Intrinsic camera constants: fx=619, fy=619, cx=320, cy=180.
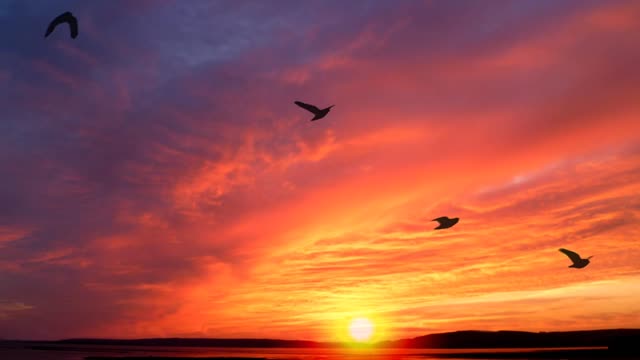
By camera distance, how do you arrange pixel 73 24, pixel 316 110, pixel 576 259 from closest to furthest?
pixel 73 24
pixel 316 110
pixel 576 259

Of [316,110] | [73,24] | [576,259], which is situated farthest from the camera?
[576,259]

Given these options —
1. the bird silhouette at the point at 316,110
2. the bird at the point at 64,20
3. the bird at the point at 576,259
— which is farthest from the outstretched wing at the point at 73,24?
the bird at the point at 576,259

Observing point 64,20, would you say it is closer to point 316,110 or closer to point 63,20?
Result: point 63,20

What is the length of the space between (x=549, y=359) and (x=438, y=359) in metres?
16.5

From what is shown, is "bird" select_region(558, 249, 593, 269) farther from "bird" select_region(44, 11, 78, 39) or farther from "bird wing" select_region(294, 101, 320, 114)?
"bird" select_region(44, 11, 78, 39)

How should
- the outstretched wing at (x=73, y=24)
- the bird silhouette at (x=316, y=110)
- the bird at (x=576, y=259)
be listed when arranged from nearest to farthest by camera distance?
the outstretched wing at (x=73, y=24) → the bird silhouette at (x=316, y=110) → the bird at (x=576, y=259)

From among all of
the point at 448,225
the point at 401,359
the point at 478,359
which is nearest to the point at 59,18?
the point at 448,225

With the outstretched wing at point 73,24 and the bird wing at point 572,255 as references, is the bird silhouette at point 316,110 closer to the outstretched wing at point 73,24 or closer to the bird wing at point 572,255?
the outstretched wing at point 73,24

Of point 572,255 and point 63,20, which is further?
point 572,255

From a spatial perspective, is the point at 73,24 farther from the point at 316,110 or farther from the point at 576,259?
the point at 576,259

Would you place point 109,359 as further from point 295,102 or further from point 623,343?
point 623,343

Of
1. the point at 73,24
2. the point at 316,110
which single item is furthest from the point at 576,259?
the point at 73,24

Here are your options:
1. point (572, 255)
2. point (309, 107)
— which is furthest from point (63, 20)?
point (572, 255)

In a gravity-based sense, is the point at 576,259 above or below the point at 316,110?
below
